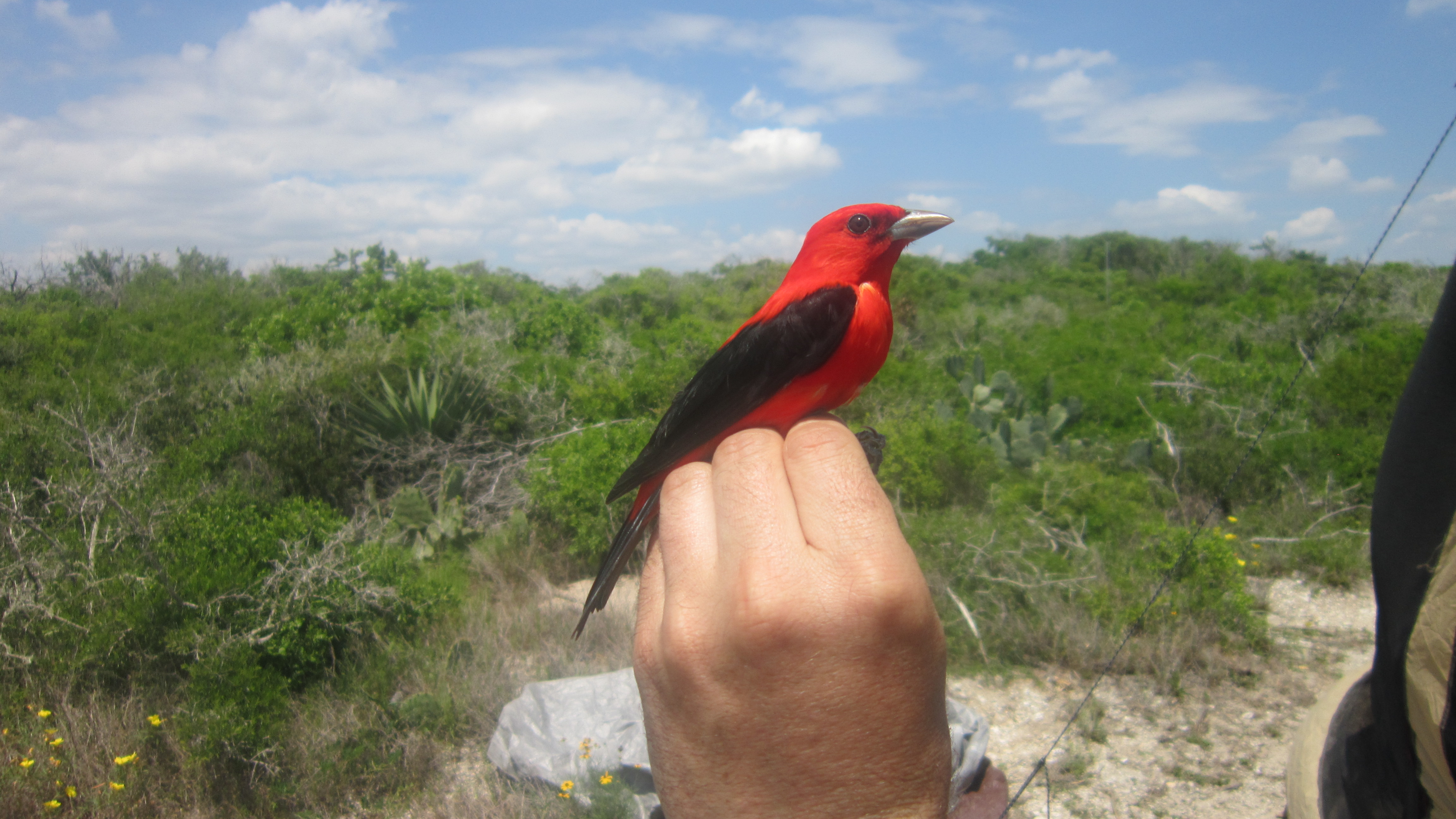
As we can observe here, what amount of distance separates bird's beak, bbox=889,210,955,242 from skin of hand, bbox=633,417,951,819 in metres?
1.18

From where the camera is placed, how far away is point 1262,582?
685 centimetres

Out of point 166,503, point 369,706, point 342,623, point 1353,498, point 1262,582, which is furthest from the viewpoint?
point 1353,498

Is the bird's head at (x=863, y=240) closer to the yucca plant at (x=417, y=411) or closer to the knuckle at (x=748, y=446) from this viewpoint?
the knuckle at (x=748, y=446)

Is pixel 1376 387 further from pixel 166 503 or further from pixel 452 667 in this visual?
pixel 166 503

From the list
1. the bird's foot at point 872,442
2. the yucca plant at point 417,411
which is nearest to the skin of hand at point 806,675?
the bird's foot at point 872,442

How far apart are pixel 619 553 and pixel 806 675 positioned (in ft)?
3.37

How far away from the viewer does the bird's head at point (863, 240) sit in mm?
2131

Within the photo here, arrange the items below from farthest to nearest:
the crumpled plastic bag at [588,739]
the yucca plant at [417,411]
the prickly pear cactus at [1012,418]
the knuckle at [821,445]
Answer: the yucca plant at [417,411] < the prickly pear cactus at [1012,418] < the crumpled plastic bag at [588,739] < the knuckle at [821,445]

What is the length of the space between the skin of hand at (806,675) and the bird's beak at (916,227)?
118cm

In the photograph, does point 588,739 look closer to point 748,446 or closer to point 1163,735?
point 748,446

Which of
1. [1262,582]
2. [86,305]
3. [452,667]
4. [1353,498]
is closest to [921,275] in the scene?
[1353,498]

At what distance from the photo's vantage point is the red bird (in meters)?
1.88

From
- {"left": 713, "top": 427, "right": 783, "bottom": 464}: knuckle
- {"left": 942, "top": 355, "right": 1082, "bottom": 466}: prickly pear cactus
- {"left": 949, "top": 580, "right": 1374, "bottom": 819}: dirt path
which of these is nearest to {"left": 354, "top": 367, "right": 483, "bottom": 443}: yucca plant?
{"left": 942, "top": 355, "right": 1082, "bottom": 466}: prickly pear cactus

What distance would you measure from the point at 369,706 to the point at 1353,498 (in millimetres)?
9875
